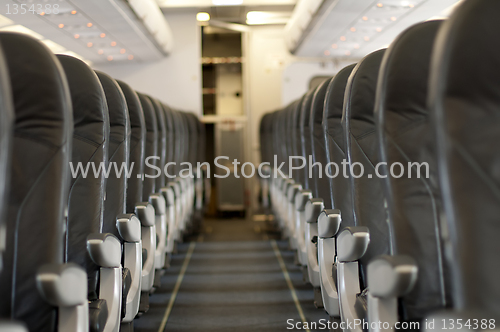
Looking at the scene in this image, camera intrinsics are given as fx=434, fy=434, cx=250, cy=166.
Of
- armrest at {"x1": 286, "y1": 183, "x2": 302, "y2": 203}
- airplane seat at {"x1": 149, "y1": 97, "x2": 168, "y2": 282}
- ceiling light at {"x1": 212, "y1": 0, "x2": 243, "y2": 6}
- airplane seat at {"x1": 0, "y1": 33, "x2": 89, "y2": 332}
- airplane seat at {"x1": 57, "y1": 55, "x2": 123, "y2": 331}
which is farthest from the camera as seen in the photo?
ceiling light at {"x1": 212, "y1": 0, "x2": 243, "y2": 6}

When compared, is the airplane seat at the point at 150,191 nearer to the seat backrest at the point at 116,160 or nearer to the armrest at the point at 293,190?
the seat backrest at the point at 116,160

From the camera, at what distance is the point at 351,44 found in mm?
7293

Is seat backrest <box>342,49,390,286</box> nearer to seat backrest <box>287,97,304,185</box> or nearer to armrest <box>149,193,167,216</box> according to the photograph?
seat backrest <box>287,97,304,185</box>

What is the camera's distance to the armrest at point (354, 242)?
1618 mm

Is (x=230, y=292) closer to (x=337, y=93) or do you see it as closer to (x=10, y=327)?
(x=337, y=93)

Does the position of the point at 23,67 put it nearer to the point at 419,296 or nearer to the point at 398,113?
the point at 398,113

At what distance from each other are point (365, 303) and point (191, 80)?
7828 mm

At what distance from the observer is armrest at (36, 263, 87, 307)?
45.2 inches

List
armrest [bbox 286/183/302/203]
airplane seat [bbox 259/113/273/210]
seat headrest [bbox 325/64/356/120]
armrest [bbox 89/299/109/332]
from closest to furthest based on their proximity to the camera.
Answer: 1. armrest [bbox 89/299/109/332]
2. seat headrest [bbox 325/64/356/120]
3. armrest [bbox 286/183/302/203]
4. airplane seat [bbox 259/113/273/210]

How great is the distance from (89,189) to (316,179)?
152 cm

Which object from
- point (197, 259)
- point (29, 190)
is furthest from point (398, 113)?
point (197, 259)

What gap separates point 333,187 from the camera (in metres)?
2.29

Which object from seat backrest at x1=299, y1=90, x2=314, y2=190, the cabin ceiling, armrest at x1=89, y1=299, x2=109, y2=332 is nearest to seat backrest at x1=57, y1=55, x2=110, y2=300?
armrest at x1=89, y1=299, x2=109, y2=332

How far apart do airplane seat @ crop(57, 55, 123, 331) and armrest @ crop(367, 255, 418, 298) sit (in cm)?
98
